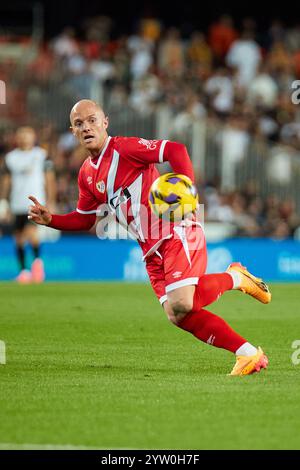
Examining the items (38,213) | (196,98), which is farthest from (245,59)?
(38,213)

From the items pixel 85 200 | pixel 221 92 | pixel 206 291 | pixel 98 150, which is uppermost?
pixel 98 150

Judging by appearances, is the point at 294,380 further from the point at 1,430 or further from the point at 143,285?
the point at 143,285

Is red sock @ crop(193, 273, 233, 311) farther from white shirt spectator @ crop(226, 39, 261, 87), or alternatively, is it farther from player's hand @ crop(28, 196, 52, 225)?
white shirt spectator @ crop(226, 39, 261, 87)

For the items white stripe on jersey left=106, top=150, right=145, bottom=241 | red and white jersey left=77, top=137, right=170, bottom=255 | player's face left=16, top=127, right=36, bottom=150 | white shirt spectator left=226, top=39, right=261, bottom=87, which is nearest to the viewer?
red and white jersey left=77, top=137, right=170, bottom=255

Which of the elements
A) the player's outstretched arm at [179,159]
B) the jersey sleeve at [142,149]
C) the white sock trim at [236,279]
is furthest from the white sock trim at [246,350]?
the jersey sleeve at [142,149]

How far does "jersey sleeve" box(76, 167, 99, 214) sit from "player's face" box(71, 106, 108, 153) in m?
0.37

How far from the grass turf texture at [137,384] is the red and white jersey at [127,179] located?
3.99 feet

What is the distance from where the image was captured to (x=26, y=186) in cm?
1898

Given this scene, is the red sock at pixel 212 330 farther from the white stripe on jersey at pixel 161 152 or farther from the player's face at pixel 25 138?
the player's face at pixel 25 138

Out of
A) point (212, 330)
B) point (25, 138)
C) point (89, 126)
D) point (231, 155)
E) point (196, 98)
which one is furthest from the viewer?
point (196, 98)

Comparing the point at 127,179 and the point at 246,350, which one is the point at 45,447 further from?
the point at 127,179

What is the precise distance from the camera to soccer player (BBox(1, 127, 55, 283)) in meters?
18.5

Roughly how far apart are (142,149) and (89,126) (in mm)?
494

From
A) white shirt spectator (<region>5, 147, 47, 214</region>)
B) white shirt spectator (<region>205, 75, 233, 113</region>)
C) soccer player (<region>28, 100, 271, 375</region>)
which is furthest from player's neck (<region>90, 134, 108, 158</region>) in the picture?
white shirt spectator (<region>205, 75, 233, 113</region>)
